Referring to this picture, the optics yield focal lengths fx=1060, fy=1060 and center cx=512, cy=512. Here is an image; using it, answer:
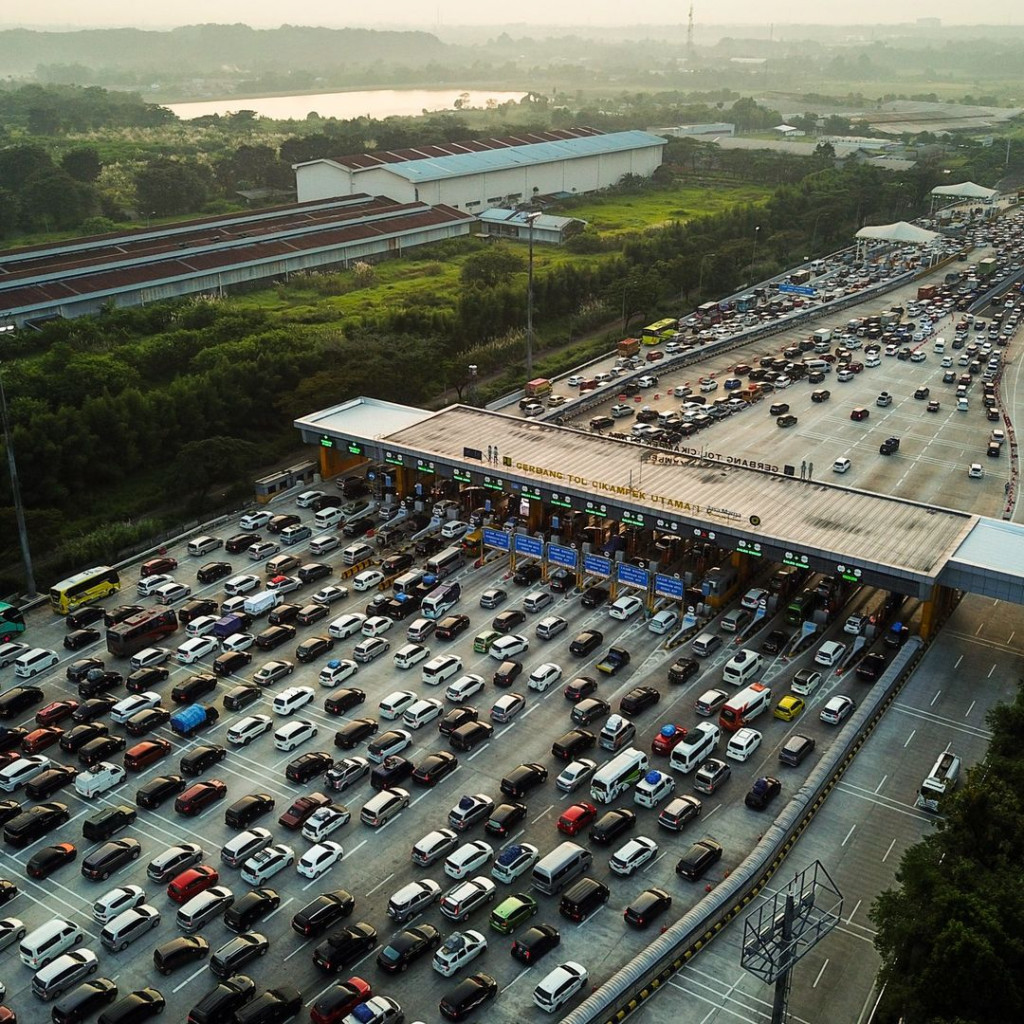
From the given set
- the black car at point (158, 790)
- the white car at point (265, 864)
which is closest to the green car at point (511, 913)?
the white car at point (265, 864)

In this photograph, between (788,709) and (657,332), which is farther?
(657,332)

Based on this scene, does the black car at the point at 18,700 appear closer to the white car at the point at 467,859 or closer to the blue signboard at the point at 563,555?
the white car at the point at 467,859

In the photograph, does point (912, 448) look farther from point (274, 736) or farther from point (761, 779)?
point (274, 736)

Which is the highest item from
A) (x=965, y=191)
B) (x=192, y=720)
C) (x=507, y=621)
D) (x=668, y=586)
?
(x=965, y=191)

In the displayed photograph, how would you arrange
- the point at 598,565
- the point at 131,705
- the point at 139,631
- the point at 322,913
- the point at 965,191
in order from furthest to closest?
the point at 965,191, the point at 598,565, the point at 139,631, the point at 131,705, the point at 322,913

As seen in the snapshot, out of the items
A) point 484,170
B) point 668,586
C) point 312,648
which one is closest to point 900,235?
point 484,170

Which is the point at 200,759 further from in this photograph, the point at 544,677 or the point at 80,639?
the point at 544,677

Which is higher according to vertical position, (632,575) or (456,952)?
(632,575)

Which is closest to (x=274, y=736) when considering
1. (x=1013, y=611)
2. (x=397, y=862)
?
(x=397, y=862)
